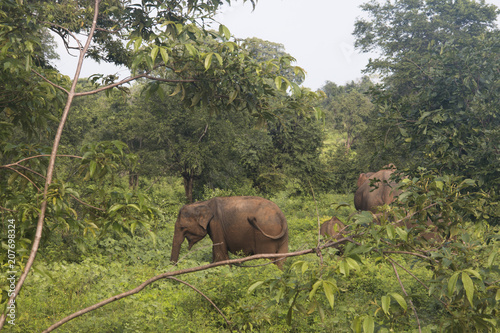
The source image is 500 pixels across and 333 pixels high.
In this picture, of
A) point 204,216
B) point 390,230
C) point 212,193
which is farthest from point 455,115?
point 212,193

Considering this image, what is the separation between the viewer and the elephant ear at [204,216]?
8.73 meters

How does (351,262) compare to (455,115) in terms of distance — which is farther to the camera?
(455,115)

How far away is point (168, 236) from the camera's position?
468 inches

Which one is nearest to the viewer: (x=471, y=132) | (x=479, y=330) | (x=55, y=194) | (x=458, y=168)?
(x=479, y=330)

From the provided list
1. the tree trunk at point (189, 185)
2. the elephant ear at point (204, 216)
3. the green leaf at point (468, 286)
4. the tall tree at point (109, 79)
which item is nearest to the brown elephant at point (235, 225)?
the elephant ear at point (204, 216)

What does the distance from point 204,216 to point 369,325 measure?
7.12 metres

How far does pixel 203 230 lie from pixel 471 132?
5461 mm

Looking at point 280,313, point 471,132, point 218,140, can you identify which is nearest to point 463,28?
point 218,140

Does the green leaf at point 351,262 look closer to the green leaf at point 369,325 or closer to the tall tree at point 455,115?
the green leaf at point 369,325

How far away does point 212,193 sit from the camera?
1609 centimetres

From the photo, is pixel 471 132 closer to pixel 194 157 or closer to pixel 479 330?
pixel 479 330

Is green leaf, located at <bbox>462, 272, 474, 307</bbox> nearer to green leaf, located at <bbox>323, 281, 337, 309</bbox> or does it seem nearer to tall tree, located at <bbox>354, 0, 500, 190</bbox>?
green leaf, located at <bbox>323, 281, 337, 309</bbox>

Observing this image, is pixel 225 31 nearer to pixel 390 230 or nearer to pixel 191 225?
pixel 390 230

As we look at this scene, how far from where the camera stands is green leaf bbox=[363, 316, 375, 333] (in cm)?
181
